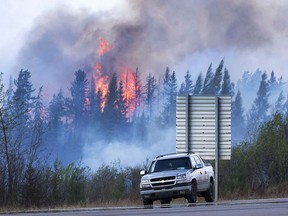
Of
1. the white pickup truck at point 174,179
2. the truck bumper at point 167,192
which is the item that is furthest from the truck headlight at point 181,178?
the truck bumper at point 167,192

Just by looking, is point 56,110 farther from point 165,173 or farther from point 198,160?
point 165,173

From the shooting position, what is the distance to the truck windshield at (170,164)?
38.1m

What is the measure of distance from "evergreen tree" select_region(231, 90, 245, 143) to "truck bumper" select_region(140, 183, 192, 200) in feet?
363

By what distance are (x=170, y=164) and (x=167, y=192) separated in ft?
5.09

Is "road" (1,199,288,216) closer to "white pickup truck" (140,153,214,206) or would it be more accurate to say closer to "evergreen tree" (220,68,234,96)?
"white pickup truck" (140,153,214,206)

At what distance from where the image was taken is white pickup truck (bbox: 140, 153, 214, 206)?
122 ft

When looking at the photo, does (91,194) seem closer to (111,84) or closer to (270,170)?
(270,170)

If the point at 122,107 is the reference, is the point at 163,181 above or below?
below

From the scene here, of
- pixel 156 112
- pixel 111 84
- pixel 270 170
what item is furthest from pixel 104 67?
pixel 270 170

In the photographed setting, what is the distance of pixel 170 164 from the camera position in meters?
38.4

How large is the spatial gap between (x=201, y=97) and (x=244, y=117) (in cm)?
10718

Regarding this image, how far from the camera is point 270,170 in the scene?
56.8m

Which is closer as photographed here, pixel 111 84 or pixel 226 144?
pixel 226 144

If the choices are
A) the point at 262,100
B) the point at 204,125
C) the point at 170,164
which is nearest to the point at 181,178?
the point at 170,164
